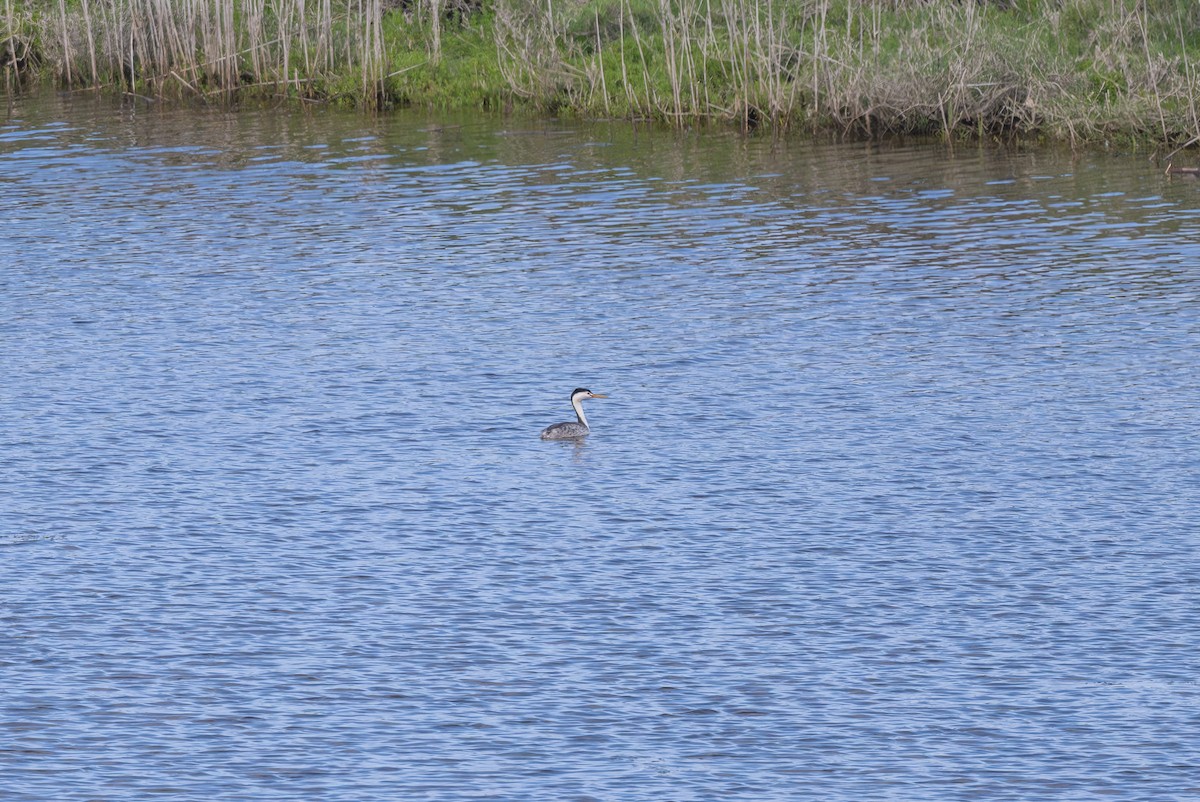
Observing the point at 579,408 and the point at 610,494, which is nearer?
the point at 610,494

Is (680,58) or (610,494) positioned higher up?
(680,58)

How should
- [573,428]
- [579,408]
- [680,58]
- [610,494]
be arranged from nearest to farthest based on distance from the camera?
1. [610,494]
2. [573,428]
3. [579,408]
4. [680,58]

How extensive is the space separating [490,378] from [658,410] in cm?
192

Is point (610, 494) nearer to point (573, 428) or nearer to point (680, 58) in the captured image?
point (573, 428)

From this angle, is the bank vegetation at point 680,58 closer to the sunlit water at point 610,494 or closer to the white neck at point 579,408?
the sunlit water at point 610,494

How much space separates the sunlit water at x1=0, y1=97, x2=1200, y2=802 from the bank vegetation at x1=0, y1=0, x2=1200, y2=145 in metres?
2.44

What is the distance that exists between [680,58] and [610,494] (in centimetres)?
1810

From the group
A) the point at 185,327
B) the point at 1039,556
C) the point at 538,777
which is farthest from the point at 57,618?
the point at 185,327

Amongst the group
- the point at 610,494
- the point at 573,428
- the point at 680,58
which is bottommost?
the point at 610,494

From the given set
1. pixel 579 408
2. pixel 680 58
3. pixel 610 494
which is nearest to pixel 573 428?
pixel 579 408

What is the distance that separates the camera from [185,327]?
21531mm

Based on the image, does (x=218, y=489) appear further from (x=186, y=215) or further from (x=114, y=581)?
(x=186, y=215)

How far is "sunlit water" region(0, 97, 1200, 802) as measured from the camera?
1092 centimetres

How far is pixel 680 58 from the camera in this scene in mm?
32594
